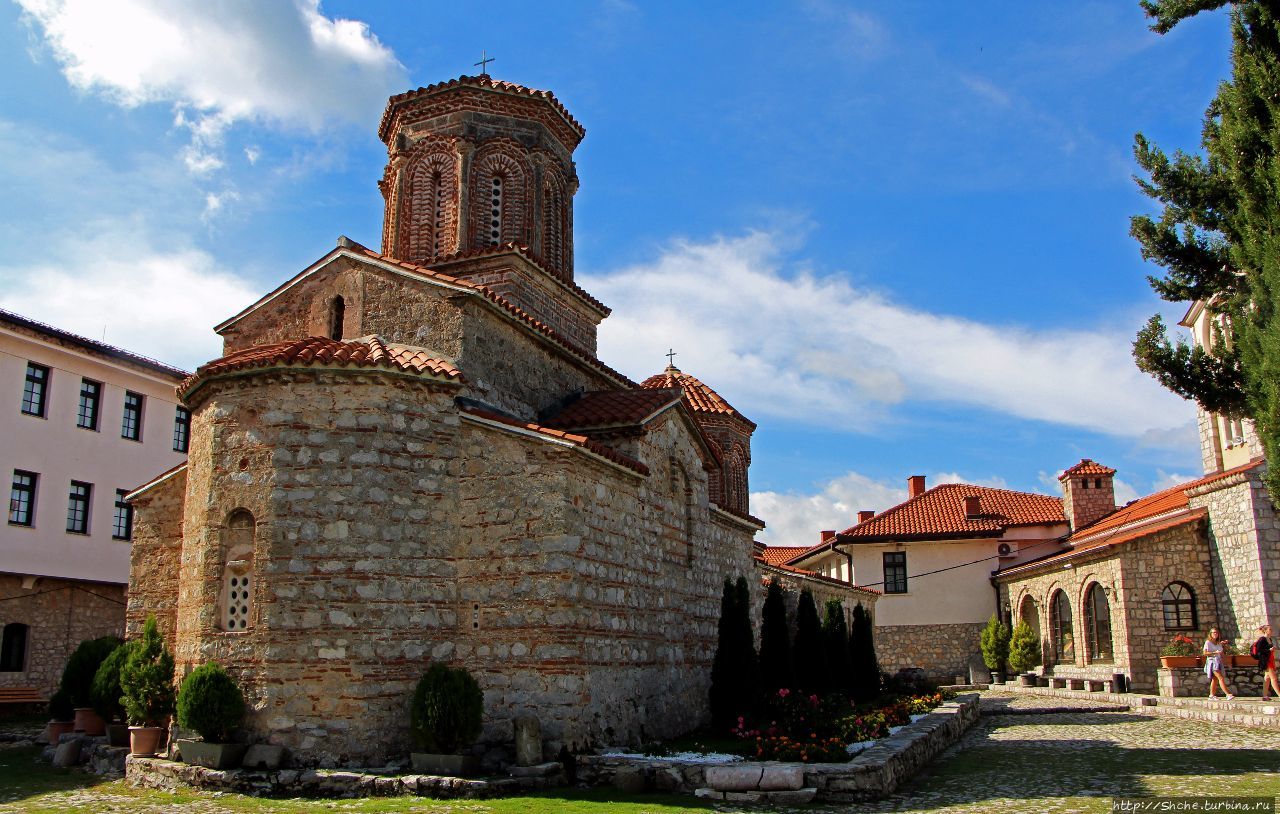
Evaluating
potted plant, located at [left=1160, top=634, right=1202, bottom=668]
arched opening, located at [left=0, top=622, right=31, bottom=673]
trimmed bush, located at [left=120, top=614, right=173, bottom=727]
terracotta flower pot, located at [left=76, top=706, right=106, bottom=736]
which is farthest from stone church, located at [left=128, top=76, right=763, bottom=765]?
potted plant, located at [left=1160, top=634, right=1202, bottom=668]

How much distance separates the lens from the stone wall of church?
39.7ft

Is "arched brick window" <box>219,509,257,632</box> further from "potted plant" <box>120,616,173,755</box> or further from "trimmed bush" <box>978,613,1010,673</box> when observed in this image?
"trimmed bush" <box>978,613,1010,673</box>

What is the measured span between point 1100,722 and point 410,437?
38.4 ft

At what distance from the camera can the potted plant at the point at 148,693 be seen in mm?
9688

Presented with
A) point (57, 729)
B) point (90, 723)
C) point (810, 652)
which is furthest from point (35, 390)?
point (810, 652)

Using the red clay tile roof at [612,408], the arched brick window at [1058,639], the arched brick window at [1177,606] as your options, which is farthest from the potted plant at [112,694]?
A: the arched brick window at [1058,639]

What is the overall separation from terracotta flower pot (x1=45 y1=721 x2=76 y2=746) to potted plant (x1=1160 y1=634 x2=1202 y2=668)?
1715 cm

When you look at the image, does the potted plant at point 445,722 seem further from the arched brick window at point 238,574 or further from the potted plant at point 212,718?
the arched brick window at point 238,574

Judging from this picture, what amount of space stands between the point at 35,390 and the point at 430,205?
8.79 metres

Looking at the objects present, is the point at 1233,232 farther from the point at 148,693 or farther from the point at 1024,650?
the point at 1024,650

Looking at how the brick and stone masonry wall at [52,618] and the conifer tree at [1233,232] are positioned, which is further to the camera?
the brick and stone masonry wall at [52,618]

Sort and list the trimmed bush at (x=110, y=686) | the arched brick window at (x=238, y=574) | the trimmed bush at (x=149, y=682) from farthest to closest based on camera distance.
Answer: the trimmed bush at (x=110, y=686)
the trimmed bush at (x=149, y=682)
the arched brick window at (x=238, y=574)

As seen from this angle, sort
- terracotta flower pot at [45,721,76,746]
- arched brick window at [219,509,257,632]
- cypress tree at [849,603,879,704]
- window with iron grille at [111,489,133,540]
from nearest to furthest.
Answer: arched brick window at [219,509,257,632] → terracotta flower pot at [45,721,76,746] → cypress tree at [849,603,879,704] → window with iron grille at [111,489,133,540]

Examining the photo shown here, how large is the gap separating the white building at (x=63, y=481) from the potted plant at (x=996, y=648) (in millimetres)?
20580
